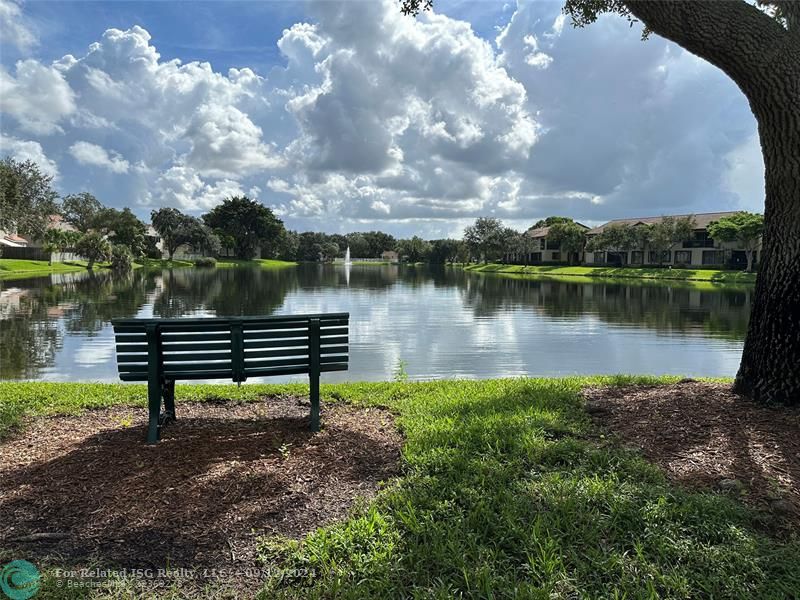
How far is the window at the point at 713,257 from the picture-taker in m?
64.0

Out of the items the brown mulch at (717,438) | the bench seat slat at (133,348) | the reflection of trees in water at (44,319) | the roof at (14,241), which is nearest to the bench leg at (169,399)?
the bench seat slat at (133,348)

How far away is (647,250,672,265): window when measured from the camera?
68.9 metres

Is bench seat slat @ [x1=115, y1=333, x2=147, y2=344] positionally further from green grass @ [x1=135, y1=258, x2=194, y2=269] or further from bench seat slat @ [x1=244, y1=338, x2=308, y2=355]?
green grass @ [x1=135, y1=258, x2=194, y2=269]

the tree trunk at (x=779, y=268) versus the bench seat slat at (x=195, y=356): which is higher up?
the tree trunk at (x=779, y=268)

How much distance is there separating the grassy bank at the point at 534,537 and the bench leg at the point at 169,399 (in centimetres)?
245

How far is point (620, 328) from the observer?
57.2 ft

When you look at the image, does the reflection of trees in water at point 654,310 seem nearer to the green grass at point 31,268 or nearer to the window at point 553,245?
the green grass at point 31,268

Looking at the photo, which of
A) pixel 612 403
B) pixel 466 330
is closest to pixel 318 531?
pixel 612 403

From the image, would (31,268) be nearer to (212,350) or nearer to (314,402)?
(212,350)

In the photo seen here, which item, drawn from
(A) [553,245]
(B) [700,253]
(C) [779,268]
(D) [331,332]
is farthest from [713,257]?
(D) [331,332]

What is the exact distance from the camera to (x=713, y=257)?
6550 cm

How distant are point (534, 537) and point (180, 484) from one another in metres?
2.48

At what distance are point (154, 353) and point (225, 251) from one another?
337 ft

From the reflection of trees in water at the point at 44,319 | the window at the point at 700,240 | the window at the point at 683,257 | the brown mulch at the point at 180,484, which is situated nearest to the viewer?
the brown mulch at the point at 180,484
